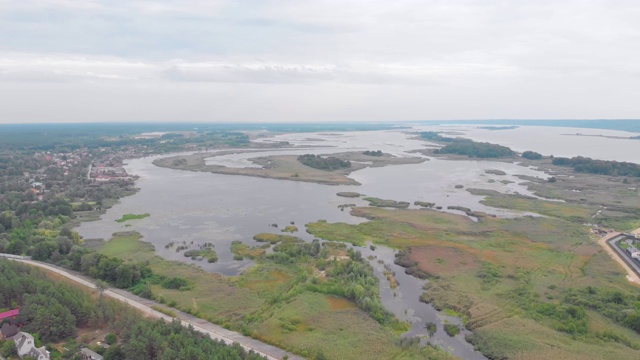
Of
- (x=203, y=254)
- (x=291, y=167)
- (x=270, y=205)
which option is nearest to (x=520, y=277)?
(x=203, y=254)

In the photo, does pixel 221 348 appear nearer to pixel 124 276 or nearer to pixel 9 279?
pixel 124 276

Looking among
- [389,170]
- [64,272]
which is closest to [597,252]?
[64,272]

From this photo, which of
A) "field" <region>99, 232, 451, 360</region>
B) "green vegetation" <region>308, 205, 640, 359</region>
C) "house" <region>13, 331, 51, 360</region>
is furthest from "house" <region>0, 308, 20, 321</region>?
"green vegetation" <region>308, 205, 640, 359</region>

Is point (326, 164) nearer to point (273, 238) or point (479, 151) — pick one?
point (479, 151)

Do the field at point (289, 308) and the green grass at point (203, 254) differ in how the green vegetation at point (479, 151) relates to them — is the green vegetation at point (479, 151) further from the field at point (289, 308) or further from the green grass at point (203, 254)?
the green grass at point (203, 254)

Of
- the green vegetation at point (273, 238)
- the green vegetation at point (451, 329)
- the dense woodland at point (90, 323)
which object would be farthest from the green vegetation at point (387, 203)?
the dense woodland at point (90, 323)
